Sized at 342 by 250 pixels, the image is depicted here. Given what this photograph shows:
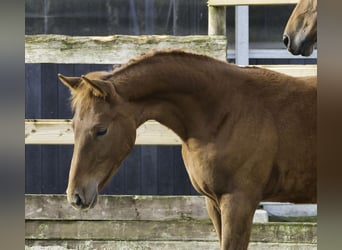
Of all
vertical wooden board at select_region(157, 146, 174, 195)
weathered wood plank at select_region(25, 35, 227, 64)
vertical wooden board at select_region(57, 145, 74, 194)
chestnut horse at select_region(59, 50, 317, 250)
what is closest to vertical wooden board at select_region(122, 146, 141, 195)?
vertical wooden board at select_region(157, 146, 174, 195)

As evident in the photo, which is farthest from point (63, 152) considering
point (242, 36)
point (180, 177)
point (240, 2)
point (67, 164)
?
point (240, 2)

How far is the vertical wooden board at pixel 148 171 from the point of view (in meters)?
4.26

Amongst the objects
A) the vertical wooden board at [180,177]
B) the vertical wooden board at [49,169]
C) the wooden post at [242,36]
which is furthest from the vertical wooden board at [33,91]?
the wooden post at [242,36]

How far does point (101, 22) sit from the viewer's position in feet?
14.1

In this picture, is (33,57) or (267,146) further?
(33,57)

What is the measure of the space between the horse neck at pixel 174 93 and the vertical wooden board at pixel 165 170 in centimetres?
178

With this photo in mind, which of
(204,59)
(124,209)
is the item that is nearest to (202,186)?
(204,59)

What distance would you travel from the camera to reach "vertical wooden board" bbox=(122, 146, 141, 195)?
426 cm

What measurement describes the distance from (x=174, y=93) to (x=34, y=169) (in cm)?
207

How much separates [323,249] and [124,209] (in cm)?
311

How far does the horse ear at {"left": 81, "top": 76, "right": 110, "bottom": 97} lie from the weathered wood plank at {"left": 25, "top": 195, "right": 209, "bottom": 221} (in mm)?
1183

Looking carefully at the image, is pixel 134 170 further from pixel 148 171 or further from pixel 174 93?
pixel 174 93

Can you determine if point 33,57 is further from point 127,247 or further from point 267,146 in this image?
point 267,146

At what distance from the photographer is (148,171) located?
427 cm
